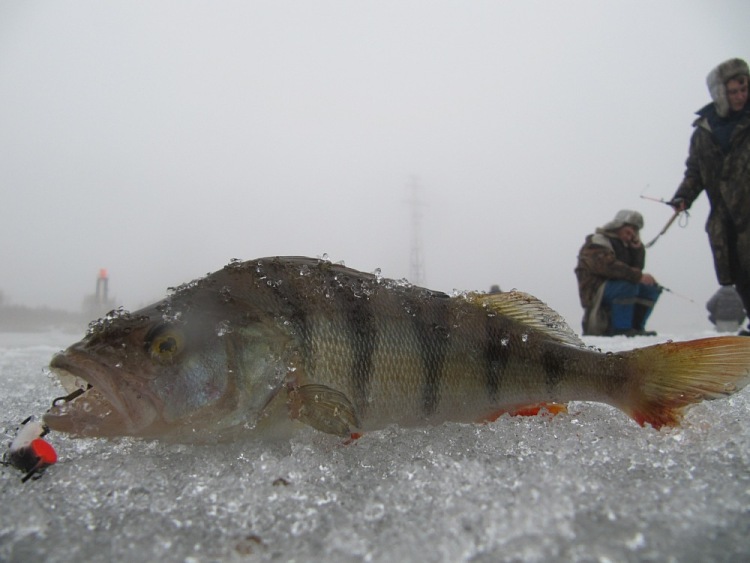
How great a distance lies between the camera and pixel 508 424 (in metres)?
1.66

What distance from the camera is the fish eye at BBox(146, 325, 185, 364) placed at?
1.44m

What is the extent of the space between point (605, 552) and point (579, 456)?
0.52 metres

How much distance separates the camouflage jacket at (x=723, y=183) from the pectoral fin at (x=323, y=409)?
4.98 meters

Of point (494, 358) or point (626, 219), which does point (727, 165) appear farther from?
point (494, 358)

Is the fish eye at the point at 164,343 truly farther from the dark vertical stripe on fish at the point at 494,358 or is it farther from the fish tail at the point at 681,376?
the fish tail at the point at 681,376

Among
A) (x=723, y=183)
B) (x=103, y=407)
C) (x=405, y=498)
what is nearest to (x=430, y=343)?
(x=405, y=498)

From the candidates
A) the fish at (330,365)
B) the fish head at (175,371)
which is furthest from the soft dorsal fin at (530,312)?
the fish head at (175,371)

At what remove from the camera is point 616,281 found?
280 inches

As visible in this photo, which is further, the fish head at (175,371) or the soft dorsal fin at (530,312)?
the soft dorsal fin at (530,312)

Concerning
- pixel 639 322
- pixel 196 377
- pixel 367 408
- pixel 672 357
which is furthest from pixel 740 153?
pixel 196 377

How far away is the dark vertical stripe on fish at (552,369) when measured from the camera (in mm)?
1665

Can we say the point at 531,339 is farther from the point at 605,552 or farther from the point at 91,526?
the point at 91,526

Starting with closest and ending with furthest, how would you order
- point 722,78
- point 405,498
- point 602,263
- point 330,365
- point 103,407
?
point 405,498
point 103,407
point 330,365
point 722,78
point 602,263

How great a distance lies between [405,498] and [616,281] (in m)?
6.99
